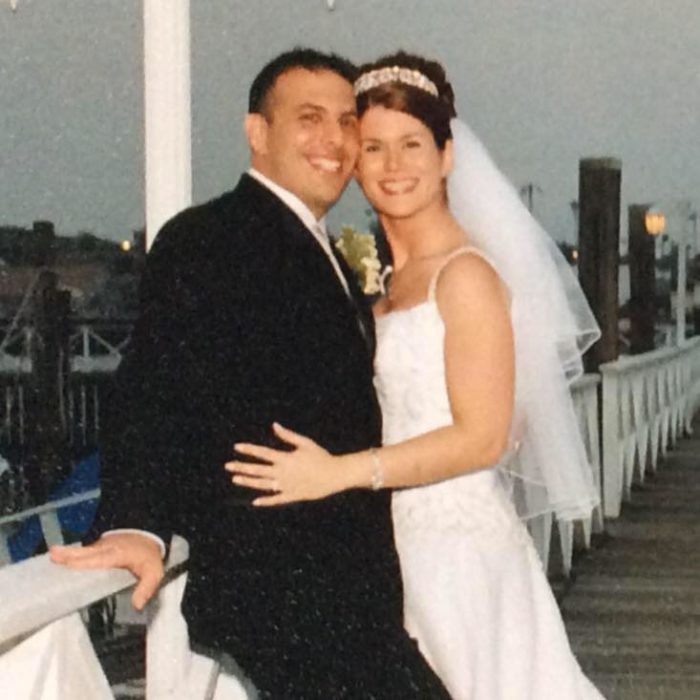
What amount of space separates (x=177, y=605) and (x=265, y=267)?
58 centimetres

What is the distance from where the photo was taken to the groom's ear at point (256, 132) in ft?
8.60

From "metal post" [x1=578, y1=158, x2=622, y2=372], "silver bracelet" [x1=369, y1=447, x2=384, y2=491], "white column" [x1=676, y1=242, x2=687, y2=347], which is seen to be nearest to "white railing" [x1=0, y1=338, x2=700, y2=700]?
"silver bracelet" [x1=369, y1=447, x2=384, y2=491]

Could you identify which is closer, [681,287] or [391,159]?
[391,159]

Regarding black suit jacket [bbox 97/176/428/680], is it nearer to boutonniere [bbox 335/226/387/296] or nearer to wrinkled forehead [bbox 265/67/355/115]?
wrinkled forehead [bbox 265/67/355/115]

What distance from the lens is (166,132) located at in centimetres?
288

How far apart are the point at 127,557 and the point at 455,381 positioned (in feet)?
2.16

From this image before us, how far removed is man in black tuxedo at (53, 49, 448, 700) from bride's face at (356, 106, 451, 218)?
0.41 ft

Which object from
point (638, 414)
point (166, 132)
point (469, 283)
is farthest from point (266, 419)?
point (638, 414)

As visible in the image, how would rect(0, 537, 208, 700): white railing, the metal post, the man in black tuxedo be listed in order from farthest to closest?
the metal post, the man in black tuxedo, rect(0, 537, 208, 700): white railing

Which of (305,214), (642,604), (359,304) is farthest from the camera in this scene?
(642,604)

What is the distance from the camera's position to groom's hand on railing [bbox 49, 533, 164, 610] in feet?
7.15

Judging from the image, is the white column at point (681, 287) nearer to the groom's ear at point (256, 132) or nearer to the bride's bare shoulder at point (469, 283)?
the bride's bare shoulder at point (469, 283)

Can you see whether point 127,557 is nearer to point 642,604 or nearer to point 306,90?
point 306,90

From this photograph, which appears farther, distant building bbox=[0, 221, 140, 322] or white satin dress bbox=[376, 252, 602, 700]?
distant building bbox=[0, 221, 140, 322]
